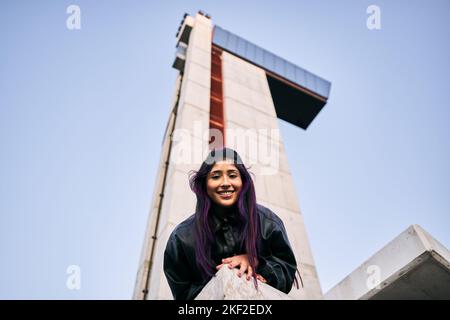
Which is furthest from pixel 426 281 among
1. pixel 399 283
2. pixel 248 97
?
pixel 248 97

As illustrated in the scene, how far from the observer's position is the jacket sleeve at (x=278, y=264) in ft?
6.71

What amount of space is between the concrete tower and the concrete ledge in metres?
4.94

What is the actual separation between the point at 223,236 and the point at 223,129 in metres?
9.15

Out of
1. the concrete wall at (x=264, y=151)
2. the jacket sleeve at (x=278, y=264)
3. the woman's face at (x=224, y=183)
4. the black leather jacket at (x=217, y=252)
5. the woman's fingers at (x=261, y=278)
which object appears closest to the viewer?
the woman's fingers at (x=261, y=278)

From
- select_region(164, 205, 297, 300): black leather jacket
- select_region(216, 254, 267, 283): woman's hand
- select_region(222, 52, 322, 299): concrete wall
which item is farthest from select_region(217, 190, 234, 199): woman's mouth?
select_region(222, 52, 322, 299): concrete wall

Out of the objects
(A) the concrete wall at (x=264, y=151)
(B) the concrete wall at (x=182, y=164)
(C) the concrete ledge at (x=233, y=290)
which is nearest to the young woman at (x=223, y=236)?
(C) the concrete ledge at (x=233, y=290)

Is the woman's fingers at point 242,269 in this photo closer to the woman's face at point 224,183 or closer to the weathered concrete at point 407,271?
the woman's face at point 224,183

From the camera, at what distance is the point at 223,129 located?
1134 centimetres

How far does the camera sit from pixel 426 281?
4.26 metres

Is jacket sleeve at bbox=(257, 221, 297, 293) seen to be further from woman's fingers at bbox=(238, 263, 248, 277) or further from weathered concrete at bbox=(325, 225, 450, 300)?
weathered concrete at bbox=(325, 225, 450, 300)

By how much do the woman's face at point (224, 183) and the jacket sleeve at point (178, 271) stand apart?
1.40ft

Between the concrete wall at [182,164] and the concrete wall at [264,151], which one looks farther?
the concrete wall at [264,151]
